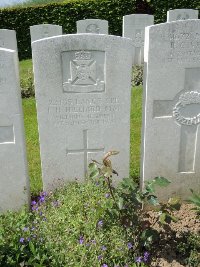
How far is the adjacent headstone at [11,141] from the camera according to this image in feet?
10.1

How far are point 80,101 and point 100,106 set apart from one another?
0.66 ft

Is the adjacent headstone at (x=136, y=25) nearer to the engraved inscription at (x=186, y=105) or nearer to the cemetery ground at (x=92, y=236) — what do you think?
the engraved inscription at (x=186, y=105)

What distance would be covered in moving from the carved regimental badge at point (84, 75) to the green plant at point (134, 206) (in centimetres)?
76

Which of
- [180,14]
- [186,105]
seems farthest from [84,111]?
[180,14]

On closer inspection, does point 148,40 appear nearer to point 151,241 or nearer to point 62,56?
point 62,56

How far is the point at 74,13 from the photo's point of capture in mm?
13781

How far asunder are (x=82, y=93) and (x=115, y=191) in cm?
97

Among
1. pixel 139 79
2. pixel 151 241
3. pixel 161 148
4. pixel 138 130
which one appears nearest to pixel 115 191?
pixel 151 241

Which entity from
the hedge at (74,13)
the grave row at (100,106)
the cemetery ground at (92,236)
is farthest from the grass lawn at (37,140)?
the hedge at (74,13)

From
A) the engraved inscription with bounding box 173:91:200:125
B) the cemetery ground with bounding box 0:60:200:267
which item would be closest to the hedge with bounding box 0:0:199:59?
the engraved inscription with bounding box 173:91:200:125

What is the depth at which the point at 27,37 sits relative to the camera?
46.5ft

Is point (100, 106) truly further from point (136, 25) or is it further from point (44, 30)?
point (136, 25)

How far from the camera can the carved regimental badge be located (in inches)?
126

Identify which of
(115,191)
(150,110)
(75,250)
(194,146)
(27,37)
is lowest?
(75,250)
